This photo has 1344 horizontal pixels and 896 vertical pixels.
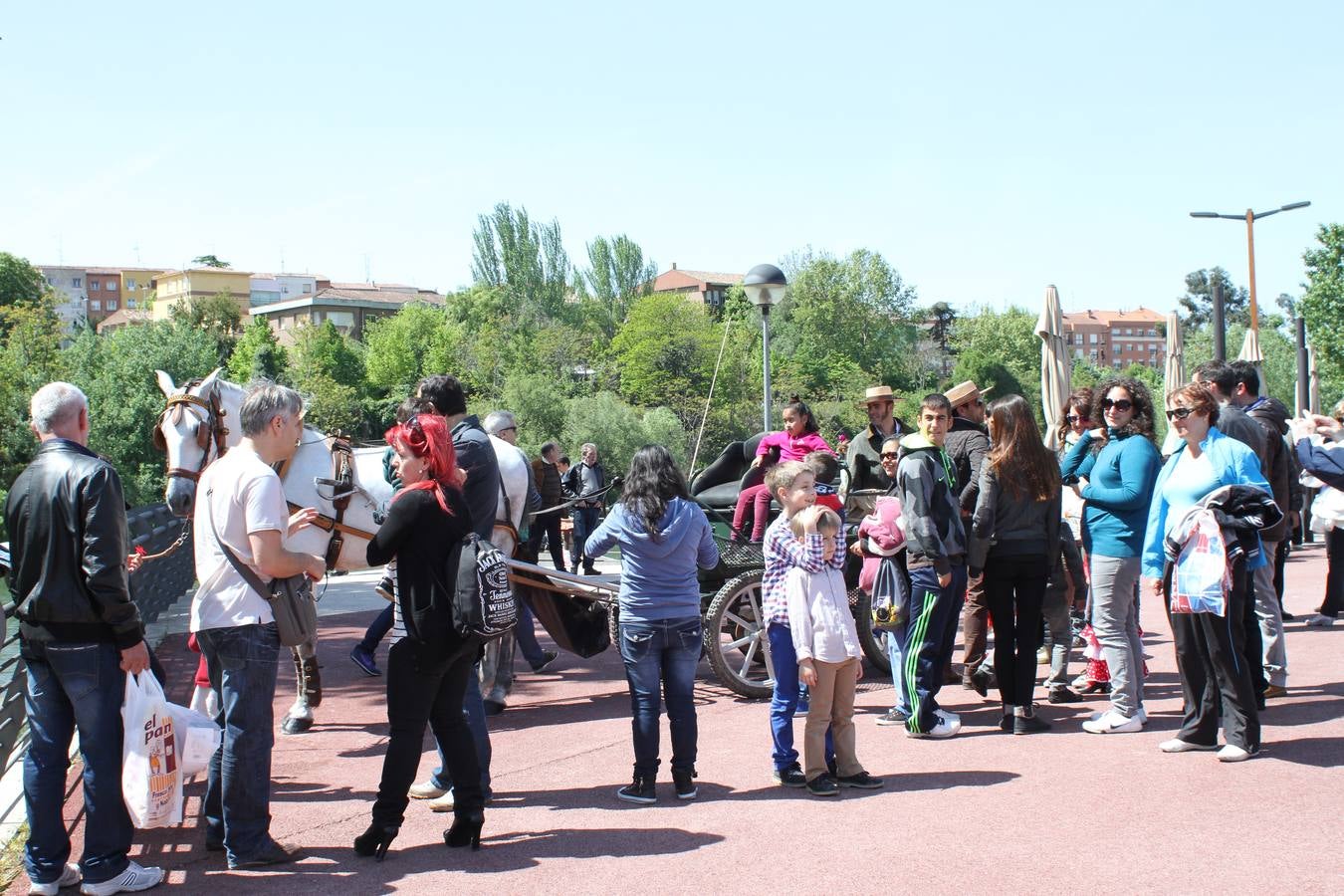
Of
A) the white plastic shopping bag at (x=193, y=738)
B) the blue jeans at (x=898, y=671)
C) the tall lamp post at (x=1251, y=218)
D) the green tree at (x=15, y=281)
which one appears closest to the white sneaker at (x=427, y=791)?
the white plastic shopping bag at (x=193, y=738)

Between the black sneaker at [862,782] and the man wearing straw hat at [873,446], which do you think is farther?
the man wearing straw hat at [873,446]

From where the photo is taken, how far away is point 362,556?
24.3 feet

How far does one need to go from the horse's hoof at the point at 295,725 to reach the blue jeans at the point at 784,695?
10.1 feet

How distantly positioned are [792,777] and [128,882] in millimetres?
2929

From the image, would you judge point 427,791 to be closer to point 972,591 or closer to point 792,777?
point 792,777

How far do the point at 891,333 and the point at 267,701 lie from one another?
96542 millimetres

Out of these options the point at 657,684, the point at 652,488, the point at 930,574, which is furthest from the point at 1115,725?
the point at 652,488

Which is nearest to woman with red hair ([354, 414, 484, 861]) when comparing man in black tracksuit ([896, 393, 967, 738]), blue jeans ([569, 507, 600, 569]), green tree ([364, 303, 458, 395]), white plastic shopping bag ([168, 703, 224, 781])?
white plastic shopping bag ([168, 703, 224, 781])

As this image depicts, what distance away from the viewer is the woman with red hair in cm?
466

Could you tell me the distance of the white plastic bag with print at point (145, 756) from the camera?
4.70m

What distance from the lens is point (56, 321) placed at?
4784cm

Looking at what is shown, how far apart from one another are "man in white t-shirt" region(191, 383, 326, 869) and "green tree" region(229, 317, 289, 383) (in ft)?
224

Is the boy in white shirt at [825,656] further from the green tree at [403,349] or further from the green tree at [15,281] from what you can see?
the green tree at [15,281]

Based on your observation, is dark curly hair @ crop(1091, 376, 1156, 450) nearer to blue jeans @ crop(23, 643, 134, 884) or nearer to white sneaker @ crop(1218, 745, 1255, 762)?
white sneaker @ crop(1218, 745, 1255, 762)
